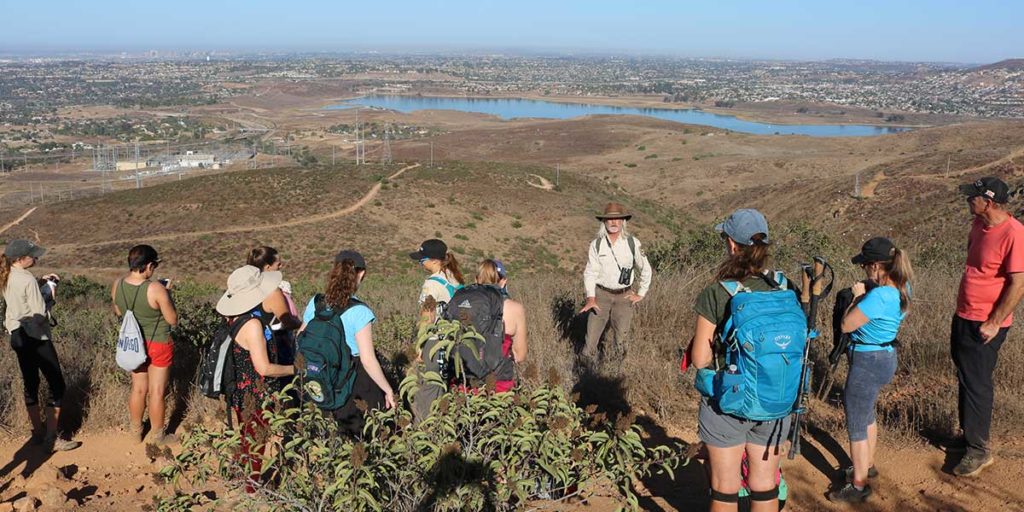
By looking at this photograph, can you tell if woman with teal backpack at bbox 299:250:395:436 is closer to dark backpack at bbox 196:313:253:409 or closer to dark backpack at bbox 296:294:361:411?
dark backpack at bbox 296:294:361:411

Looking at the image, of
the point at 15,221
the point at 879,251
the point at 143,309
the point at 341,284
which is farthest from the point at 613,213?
the point at 15,221

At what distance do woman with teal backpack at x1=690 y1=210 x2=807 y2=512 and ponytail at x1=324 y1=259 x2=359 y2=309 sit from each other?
1.76 m

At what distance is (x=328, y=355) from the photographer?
3609mm

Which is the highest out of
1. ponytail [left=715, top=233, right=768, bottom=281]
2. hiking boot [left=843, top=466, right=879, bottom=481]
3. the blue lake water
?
ponytail [left=715, top=233, right=768, bottom=281]

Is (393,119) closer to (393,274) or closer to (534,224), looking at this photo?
(534,224)

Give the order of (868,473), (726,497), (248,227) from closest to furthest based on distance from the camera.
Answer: (726,497) < (868,473) < (248,227)

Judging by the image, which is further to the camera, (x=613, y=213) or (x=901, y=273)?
(x=613, y=213)

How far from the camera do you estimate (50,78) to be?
628 feet

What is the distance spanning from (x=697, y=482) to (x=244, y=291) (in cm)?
275

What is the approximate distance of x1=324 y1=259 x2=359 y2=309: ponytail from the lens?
3707mm

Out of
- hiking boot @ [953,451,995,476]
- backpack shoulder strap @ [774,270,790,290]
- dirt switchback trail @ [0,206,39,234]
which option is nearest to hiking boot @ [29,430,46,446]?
backpack shoulder strap @ [774,270,790,290]

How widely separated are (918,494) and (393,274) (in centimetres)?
2124

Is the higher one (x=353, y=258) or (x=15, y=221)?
(x=353, y=258)

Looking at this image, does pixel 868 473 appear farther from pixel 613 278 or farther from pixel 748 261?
pixel 613 278
